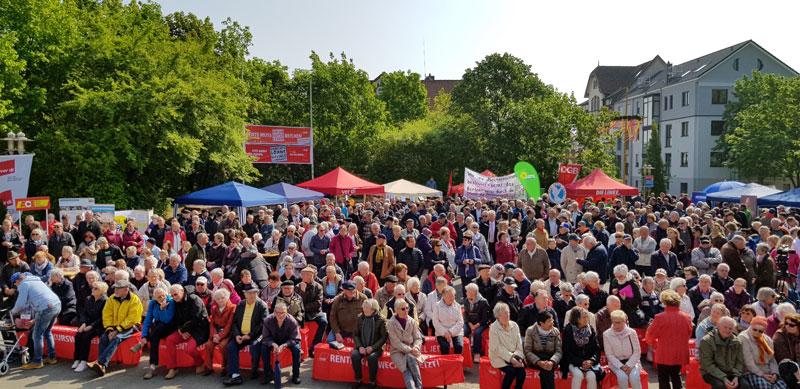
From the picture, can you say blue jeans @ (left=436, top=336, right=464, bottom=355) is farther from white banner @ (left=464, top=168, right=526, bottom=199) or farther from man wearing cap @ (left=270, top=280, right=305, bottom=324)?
white banner @ (left=464, top=168, right=526, bottom=199)

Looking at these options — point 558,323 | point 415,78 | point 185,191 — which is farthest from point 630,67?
point 558,323

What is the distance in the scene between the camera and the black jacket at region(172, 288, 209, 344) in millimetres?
8070

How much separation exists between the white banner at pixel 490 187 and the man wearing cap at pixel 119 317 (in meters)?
14.0

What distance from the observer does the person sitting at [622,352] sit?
6.65 metres

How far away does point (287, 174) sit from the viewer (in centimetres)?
3778

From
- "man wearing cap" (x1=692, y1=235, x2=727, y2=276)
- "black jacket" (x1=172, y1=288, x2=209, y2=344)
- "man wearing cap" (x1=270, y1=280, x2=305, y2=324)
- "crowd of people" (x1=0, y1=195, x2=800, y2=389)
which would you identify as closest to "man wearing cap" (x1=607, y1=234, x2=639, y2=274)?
"crowd of people" (x1=0, y1=195, x2=800, y2=389)

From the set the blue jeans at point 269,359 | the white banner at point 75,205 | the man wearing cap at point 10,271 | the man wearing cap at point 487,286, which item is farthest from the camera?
the white banner at point 75,205

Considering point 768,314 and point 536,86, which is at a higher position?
point 536,86

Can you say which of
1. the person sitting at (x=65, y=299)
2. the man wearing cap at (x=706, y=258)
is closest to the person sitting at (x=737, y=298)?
the man wearing cap at (x=706, y=258)

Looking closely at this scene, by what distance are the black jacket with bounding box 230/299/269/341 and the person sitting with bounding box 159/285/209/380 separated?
1.59 ft

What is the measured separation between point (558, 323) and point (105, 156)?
52.2 feet

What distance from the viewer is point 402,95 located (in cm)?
5731

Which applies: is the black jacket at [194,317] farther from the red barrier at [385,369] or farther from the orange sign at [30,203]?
the orange sign at [30,203]

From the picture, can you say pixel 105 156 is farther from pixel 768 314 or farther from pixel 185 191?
pixel 768 314
